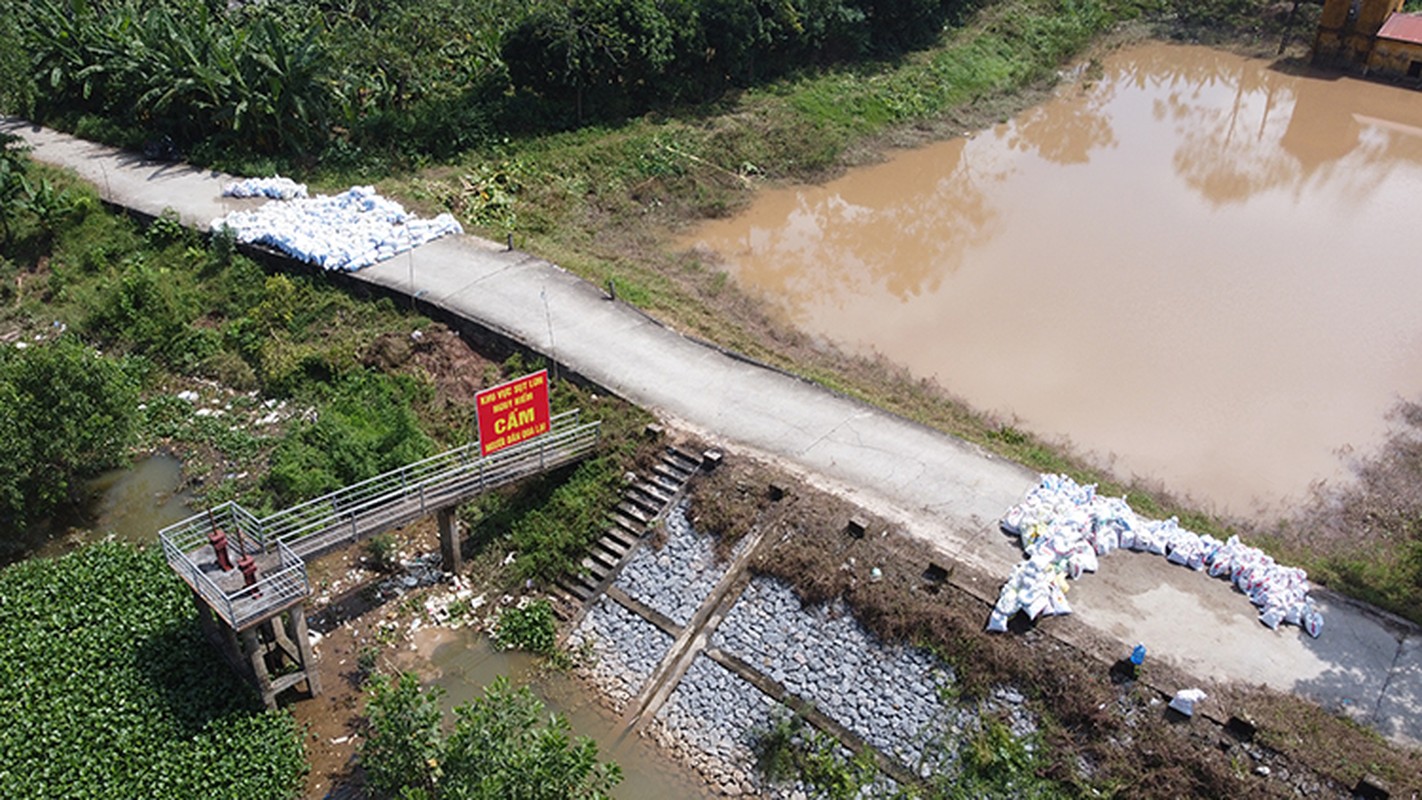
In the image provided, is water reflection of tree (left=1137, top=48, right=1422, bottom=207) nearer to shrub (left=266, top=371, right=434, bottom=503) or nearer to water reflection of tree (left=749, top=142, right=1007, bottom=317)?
water reflection of tree (left=749, top=142, right=1007, bottom=317)

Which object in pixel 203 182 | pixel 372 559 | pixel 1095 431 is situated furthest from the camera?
pixel 203 182

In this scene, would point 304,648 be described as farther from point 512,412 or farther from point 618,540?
point 618,540

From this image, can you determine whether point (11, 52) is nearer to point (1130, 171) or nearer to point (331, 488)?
point (331, 488)

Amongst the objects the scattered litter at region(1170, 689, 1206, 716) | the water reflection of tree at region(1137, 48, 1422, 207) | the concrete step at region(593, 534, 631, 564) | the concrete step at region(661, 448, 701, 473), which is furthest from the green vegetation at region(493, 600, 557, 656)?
the water reflection of tree at region(1137, 48, 1422, 207)

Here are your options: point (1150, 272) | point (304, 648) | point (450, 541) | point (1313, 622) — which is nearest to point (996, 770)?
point (1313, 622)

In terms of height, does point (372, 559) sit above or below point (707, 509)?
below

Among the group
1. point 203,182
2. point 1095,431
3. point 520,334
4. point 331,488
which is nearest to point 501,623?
point 331,488

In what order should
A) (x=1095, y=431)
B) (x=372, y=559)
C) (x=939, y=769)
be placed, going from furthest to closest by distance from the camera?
(x=1095, y=431)
(x=372, y=559)
(x=939, y=769)
